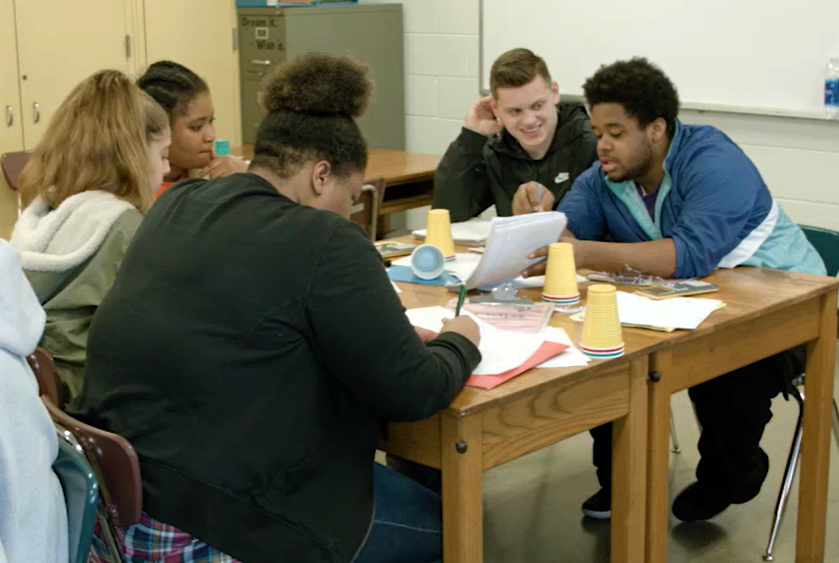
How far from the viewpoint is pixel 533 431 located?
195 centimetres

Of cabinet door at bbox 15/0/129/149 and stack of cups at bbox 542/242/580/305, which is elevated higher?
cabinet door at bbox 15/0/129/149

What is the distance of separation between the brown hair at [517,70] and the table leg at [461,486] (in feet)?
5.27

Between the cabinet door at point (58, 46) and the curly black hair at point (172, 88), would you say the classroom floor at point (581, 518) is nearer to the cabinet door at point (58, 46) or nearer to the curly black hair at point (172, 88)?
the curly black hair at point (172, 88)

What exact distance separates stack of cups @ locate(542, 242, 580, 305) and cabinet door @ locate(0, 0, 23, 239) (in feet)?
10.6

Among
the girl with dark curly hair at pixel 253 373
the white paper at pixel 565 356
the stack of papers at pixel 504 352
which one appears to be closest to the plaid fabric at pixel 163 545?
the girl with dark curly hair at pixel 253 373

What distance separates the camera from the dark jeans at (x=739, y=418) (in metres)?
2.72

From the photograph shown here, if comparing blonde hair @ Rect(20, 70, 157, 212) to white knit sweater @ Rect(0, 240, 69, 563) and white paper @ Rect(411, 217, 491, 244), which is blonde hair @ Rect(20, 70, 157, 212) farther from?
white paper @ Rect(411, 217, 491, 244)

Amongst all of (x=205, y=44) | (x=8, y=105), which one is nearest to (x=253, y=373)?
(x=8, y=105)

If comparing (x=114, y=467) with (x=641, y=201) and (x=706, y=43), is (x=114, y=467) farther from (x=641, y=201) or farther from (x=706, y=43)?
(x=706, y=43)

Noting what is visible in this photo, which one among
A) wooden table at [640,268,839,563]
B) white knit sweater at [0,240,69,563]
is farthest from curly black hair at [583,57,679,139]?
white knit sweater at [0,240,69,563]

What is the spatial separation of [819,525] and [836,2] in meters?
2.19

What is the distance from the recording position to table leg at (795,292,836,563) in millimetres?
2559

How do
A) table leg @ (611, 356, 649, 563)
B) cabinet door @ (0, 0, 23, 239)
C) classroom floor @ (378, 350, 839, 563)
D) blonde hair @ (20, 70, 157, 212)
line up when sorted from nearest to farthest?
table leg @ (611, 356, 649, 563) < blonde hair @ (20, 70, 157, 212) < classroom floor @ (378, 350, 839, 563) < cabinet door @ (0, 0, 23, 239)

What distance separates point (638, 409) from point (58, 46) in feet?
12.7
